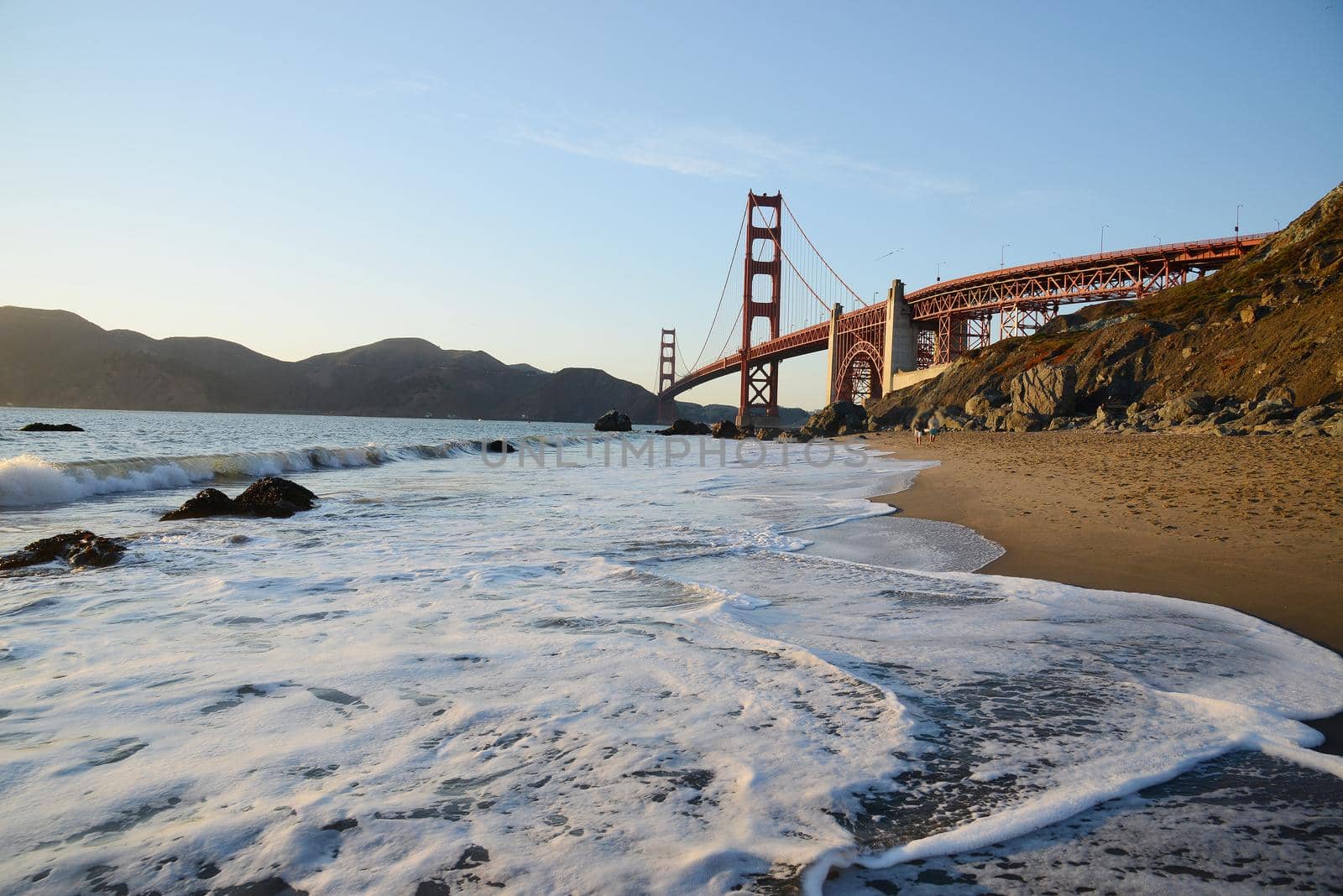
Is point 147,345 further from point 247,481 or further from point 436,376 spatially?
point 247,481

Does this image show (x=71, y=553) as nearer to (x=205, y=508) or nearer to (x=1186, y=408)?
(x=205, y=508)

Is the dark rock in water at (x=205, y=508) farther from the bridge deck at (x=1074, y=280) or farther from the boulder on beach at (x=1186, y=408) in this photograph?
the bridge deck at (x=1074, y=280)

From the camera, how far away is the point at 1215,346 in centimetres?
1891

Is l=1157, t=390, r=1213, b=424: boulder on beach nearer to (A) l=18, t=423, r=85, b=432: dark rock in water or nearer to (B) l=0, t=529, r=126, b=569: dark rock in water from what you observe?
(B) l=0, t=529, r=126, b=569: dark rock in water

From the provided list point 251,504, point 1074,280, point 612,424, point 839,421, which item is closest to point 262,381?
point 612,424

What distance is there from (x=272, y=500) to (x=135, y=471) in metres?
5.18

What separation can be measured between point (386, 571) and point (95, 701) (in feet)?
7.12

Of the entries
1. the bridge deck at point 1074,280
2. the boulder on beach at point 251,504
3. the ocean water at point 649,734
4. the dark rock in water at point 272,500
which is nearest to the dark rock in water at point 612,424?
the bridge deck at point 1074,280

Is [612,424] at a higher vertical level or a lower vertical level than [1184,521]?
higher

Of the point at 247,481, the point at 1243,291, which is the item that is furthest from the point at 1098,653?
the point at 1243,291

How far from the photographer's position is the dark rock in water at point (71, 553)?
457 centimetres

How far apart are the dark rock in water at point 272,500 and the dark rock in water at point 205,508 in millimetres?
124

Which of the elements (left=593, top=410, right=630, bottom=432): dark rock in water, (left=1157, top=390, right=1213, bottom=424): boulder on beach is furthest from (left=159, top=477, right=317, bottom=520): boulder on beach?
(left=593, top=410, right=630, bottom=432): dark rock in water

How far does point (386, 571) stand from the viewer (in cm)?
452
